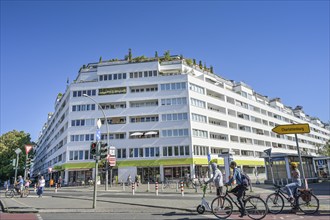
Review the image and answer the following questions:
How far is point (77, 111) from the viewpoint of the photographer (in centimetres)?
4816

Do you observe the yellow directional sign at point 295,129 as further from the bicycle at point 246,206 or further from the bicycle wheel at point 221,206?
the bicycle wheel at point 221,206

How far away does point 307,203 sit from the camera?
32.4ft

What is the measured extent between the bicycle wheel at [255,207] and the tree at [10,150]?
63932mm

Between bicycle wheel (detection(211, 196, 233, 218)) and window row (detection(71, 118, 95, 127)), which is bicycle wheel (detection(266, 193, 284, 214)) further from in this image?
window row (detection(71, 118, 95, 127))

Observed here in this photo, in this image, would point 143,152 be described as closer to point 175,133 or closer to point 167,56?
point 175,133

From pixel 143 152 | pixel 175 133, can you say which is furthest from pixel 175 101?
pixel 143 152

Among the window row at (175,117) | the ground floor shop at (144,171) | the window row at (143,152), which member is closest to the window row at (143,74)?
the window row at (175,117)

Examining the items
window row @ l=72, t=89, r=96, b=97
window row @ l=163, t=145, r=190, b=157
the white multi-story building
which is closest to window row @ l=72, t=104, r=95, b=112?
the white multi-story building

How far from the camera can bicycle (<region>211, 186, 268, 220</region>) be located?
8.69 meters

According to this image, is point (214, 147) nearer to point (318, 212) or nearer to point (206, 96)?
point (206, 96)

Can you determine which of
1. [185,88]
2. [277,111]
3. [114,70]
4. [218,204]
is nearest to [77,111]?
[114,70]

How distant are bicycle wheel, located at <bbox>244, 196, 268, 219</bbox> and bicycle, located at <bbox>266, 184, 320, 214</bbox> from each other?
0.98 metres

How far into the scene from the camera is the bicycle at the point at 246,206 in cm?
869

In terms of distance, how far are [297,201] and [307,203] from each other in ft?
1.45
